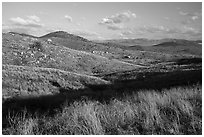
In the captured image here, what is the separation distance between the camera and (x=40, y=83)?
20.2 m

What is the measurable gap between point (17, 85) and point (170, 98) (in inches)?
563

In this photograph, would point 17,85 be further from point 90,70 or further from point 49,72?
point 90,70

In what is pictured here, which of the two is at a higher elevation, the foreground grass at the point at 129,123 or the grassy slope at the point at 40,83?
the foreground grass at the point at 129,123

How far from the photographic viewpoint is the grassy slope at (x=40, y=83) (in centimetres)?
1762

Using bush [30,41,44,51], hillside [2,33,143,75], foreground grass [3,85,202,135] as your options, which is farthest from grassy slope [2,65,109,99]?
bush [30,41,44,51]

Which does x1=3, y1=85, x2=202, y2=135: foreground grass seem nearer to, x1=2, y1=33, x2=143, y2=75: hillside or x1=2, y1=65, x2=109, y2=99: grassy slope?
x1=2, y1=65, x2=109, y2=99: grassy slope

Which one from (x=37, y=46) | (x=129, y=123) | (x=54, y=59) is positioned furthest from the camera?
(x=37, y=46)

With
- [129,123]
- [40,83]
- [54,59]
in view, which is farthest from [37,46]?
[129,123]

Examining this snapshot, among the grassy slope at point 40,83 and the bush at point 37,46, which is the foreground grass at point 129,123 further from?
the bush at point 37,46

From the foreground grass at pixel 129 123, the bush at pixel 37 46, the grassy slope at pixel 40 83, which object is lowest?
the grassy slope at pixel 40 83

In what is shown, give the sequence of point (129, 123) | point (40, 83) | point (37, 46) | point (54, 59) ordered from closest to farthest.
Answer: point (129, 123) < point (40, 83) < point (54, 59) < point (37, 46)

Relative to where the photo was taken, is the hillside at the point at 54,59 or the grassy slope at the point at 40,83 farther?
the hillside at the point at 54,59

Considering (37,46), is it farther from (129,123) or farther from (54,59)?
(129,123)

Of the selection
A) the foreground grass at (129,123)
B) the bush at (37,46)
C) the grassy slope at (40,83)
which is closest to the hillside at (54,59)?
the bush at (37,46)
